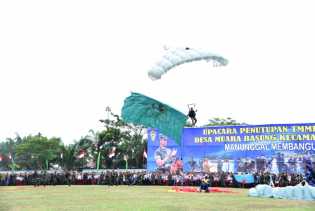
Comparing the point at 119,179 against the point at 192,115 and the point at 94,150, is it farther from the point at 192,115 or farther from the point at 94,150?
the point at 94,150

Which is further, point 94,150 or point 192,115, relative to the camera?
point 94,150

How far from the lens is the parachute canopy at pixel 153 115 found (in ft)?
66.6

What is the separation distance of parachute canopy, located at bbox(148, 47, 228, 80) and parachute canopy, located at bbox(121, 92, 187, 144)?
1441 millimetres

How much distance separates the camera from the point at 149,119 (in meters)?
21.4

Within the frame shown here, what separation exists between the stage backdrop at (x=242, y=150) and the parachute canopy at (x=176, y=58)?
12829mm

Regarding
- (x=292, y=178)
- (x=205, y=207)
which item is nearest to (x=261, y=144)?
(x=292, y=178)

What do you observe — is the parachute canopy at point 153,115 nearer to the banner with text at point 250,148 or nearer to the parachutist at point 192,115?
the parachutist at point 192,115

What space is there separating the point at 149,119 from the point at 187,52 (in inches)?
142

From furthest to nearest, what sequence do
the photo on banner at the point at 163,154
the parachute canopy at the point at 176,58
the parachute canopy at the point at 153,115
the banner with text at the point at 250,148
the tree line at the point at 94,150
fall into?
the tree line at the point at 94,150
the photo on banner at the point at 163,154
the banner with text at the point at 250,148
the parachute canopy at the point at 153,115
the parachute canopy at the point at 176,58

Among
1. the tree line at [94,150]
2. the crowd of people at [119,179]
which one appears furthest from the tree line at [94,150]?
the crowd of people at [119,179]

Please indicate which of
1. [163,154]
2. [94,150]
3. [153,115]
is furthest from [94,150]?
[153,115]

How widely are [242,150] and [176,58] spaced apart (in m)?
15.0

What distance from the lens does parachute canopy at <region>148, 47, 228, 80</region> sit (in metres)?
18.9

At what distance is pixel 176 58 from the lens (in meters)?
19.0
